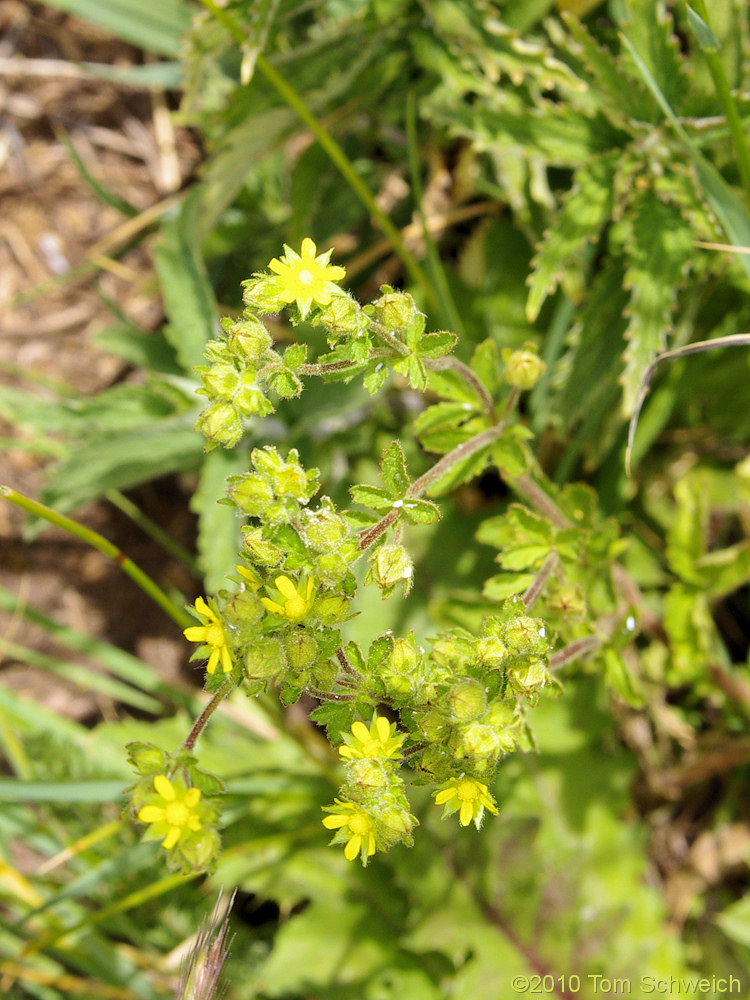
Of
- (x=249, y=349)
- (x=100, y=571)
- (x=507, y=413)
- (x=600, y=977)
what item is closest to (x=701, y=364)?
(x=507, y=413)

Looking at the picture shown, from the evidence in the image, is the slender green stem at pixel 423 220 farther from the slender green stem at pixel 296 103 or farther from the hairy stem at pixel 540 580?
the hairy stem at pixel 540 580

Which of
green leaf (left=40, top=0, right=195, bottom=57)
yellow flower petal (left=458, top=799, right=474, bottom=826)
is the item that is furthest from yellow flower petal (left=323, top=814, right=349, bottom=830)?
green leaf (left=40, top=0, right=195, bottom=57)

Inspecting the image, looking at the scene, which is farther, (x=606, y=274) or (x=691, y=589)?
(x=691, y=589)

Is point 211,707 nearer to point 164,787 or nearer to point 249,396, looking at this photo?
point 164,787

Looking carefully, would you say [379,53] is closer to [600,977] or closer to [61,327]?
[61,327]

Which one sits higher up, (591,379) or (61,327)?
(591,379)

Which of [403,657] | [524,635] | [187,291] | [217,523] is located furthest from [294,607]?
[187,291]

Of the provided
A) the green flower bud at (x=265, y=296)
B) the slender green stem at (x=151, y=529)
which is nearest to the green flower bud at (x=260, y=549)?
the green flower bud at (x=265, y=296)
